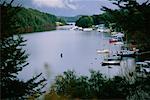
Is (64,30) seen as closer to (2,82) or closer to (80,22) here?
(80,22)

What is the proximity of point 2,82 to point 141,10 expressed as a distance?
210cm

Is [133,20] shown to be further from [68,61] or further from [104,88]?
[68,61]

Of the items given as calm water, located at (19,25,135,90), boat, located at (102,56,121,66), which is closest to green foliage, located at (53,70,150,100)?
calm water, located at (19,25,135,90)

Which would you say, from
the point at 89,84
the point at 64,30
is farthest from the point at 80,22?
the point at 89,84

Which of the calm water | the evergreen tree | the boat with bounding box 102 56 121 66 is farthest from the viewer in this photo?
the boat with bounding box 102 56 121 66

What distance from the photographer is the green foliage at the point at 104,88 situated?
4465 millimetres

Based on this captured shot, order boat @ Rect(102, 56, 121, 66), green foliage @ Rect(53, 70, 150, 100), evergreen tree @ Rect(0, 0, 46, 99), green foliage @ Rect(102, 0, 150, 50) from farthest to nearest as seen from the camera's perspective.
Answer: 1. boat @ Rect(102, 56, 121, 66)
2. evergreen tree @ Rect(0, 0, 46, 99)
3. green foliage @ Rect(53, 70, 150, 100)
4. green foliage @ Rect(102, 0, 150, 50)

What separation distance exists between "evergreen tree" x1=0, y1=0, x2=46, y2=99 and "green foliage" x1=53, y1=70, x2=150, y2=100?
0.42 metres

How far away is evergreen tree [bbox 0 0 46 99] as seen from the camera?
5.23 m

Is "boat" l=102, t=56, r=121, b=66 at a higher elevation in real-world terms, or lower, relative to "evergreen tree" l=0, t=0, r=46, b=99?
lower

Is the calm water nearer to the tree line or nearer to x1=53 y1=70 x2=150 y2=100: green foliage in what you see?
x1=53 y1=70 x2=150 y2=100: green foliage

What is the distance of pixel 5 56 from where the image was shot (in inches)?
209

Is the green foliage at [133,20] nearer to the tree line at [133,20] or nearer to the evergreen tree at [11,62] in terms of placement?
the tree line at [133,20]

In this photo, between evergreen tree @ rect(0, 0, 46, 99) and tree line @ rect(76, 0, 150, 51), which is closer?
tree line @ rect(76, 0, 150, 51)
